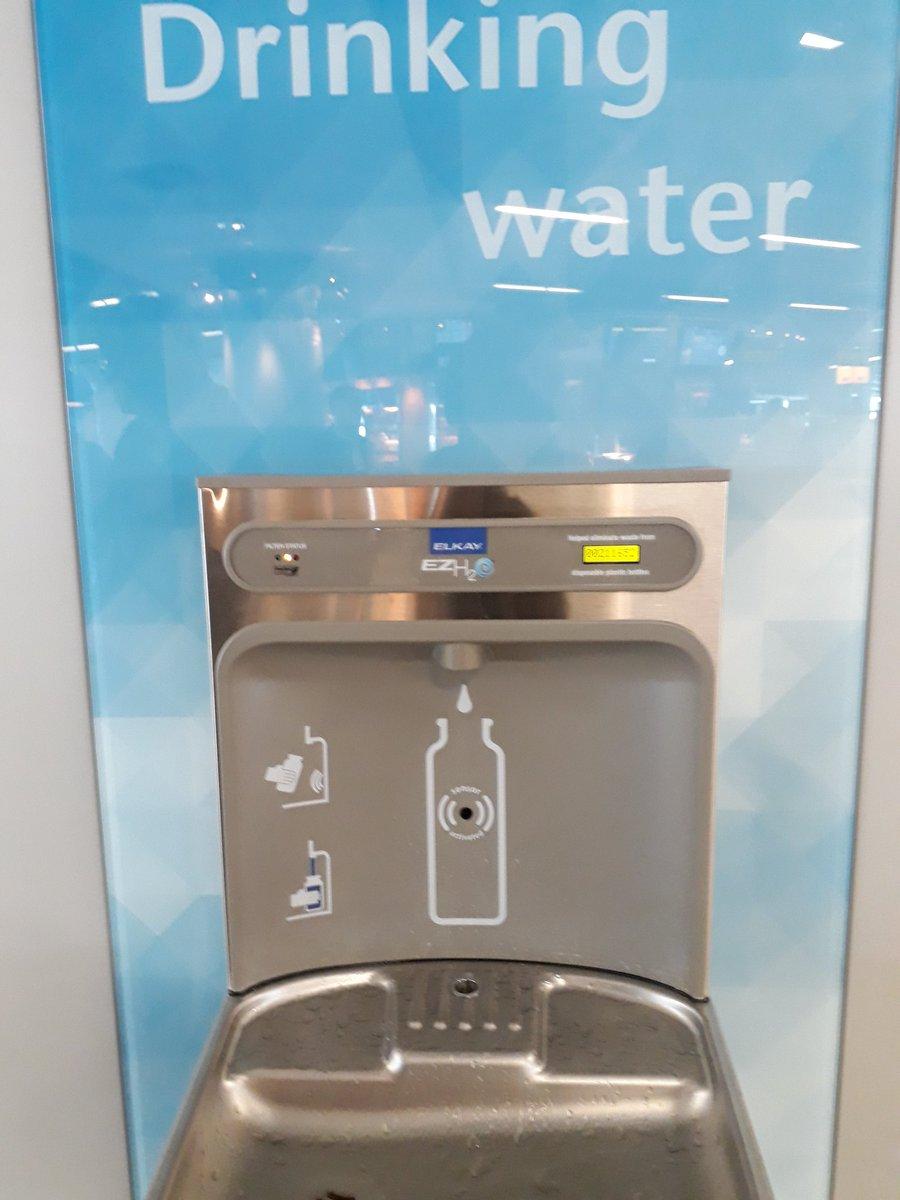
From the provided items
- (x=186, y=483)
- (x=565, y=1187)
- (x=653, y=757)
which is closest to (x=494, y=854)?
(x=653, y=757)

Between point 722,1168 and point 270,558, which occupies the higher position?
point 270,558

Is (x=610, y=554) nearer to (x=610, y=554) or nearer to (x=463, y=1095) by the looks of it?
(x=610, y=554)

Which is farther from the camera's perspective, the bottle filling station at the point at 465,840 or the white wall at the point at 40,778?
the white wall at the point at 40,778

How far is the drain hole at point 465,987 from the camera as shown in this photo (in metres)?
1.21

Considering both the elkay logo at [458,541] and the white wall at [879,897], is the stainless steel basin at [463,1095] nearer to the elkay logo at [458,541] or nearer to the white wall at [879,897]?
the white wall at [879,897]

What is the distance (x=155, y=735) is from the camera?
4.54 ft

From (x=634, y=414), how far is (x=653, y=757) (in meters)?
0.44

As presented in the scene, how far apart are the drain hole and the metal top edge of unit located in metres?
0.63

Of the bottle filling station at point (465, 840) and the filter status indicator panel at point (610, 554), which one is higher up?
the filter status indicator panel at point (610, 554)

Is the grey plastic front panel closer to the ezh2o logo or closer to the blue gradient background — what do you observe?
the ezh2o logo

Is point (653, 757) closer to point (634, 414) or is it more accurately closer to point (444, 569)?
point (444, 569)

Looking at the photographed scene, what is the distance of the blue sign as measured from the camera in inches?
43.5

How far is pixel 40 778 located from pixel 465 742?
25.3 inches

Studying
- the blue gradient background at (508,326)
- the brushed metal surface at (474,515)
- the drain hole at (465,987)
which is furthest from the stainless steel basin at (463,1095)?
the brushed metal surface at (474,515)
